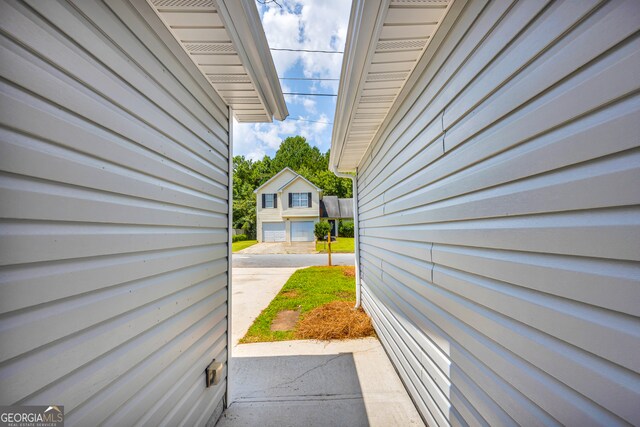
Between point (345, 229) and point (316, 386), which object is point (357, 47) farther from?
point (345, 229)

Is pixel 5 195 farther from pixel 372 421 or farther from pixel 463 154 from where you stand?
pixel 372 421

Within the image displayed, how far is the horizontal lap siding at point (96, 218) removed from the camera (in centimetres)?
78

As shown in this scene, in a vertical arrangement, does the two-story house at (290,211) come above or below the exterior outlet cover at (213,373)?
above

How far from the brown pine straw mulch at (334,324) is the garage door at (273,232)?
1621cm

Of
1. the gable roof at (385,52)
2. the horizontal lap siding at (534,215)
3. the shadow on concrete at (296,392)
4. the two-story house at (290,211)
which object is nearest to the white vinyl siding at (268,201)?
the two-story house at (290,211)

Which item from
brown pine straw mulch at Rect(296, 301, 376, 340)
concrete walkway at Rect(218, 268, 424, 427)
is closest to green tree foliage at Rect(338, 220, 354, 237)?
brown pine straw mulch at Rect(296, 301, 376, 340)

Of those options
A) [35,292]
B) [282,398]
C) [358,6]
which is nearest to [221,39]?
[358,6]

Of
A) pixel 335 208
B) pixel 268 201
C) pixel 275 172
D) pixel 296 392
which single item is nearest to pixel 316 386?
pixel 296 392

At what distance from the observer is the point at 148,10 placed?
139 centimetres

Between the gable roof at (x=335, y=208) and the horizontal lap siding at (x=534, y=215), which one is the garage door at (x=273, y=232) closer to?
the gable roof at (x=335, y=208)

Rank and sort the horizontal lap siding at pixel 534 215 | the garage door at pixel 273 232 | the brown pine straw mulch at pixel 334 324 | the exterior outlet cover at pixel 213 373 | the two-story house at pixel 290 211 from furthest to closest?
the garage door at pixel 273 232 < the two-story house at pixel 290 211 < the brown pine straw mulch at pixel 334 324 < the exterior outlet cover at pixel 213 373 < the horizontal lap siding at pixel 534 215

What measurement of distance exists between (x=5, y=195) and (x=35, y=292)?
0.30 m

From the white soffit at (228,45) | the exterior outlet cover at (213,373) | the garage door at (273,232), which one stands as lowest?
the exterior outlet cover at (213,373)

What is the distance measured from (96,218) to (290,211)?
18501mm
